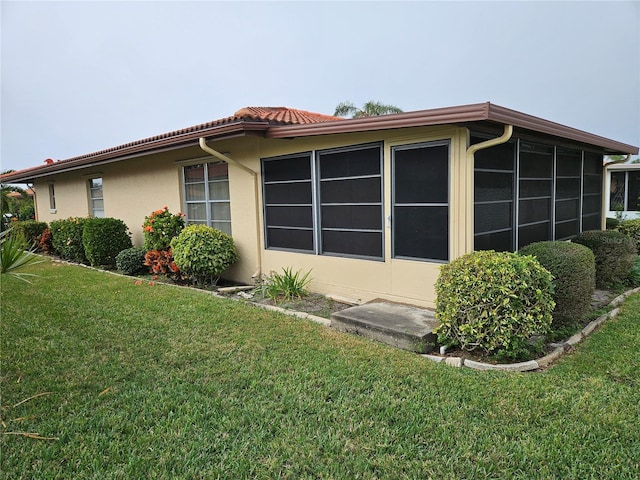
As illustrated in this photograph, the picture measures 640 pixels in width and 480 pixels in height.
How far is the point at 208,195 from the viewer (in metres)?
8.88

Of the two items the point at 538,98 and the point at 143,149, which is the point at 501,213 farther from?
the point at 538,98

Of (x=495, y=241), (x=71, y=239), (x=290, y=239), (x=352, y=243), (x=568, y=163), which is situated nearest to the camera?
(x=495, y=241)

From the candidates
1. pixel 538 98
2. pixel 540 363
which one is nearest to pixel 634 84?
pixel 538 98

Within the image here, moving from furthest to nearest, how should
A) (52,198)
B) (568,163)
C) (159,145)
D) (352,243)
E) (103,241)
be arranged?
1. (52,198)
2. (103,241)
3. (159,145)
4. (568,163)
5. (352,243)

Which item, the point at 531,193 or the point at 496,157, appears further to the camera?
the point at 531,193

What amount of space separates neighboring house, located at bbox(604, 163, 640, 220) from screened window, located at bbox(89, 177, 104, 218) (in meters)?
17.9

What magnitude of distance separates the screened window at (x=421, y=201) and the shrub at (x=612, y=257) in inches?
135

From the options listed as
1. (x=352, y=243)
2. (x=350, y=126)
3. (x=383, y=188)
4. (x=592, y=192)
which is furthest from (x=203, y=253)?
(x=592, y=192)

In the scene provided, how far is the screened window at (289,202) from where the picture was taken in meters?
7.05

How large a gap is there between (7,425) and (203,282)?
493 cm

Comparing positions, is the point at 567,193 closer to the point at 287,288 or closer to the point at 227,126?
the point at 287,288

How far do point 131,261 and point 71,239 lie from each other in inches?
115

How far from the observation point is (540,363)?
163 inches

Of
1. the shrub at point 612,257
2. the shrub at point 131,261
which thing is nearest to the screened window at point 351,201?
the shrub at point 612,257
